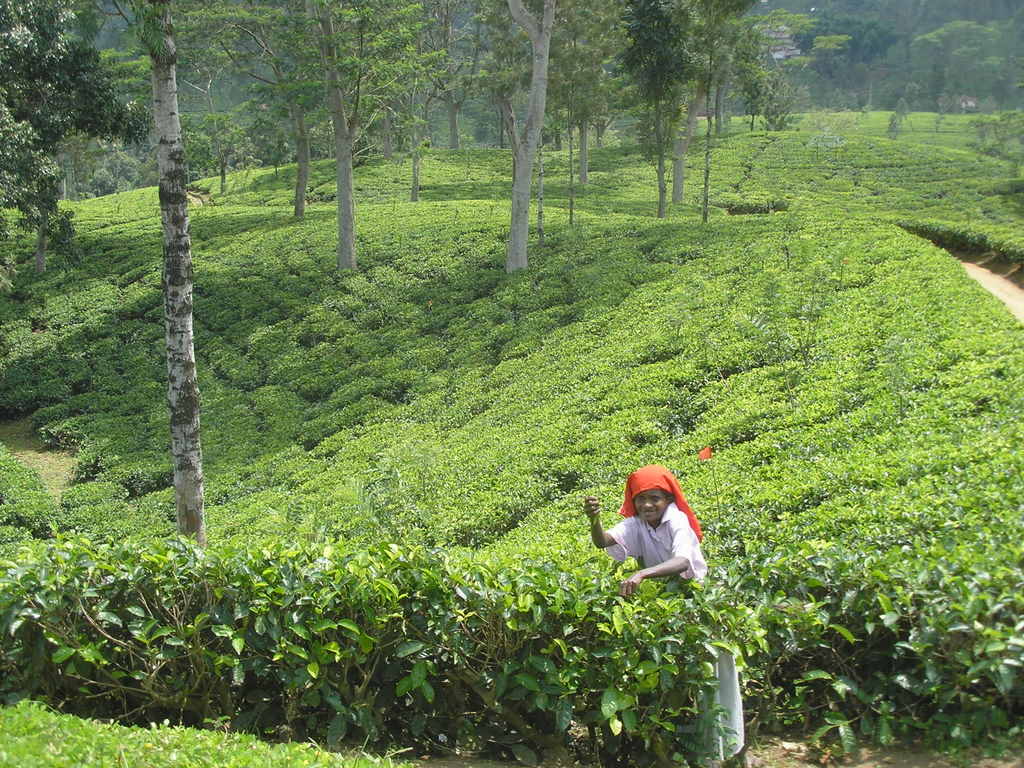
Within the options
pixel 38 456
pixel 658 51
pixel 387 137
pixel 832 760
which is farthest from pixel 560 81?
pixel 387 137

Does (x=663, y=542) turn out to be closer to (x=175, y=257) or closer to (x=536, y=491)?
(x=536, y=491)

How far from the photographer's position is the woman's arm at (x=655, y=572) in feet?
17.4

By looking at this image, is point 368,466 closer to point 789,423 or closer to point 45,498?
point 45,498

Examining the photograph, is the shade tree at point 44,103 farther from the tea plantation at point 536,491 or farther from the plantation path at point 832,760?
the plantation path at point 832,760

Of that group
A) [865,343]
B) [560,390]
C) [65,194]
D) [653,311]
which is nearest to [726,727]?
[865,343]

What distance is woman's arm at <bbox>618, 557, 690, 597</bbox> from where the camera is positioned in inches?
209

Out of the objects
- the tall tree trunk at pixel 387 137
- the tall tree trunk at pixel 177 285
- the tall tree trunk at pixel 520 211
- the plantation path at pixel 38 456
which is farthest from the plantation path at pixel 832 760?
the tall tree trunk at pixel 387 137

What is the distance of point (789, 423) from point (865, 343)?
272cm

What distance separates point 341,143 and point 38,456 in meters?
12.4

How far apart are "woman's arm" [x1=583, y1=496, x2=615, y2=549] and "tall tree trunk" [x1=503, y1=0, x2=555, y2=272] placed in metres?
17.5

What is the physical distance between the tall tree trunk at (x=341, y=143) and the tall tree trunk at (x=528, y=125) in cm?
540

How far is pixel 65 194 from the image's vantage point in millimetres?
68125

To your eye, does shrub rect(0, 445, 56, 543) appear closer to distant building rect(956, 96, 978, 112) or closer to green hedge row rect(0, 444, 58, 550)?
green hedge row rect(0, 444, 58, 550)

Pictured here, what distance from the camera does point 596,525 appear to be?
18.6ft
